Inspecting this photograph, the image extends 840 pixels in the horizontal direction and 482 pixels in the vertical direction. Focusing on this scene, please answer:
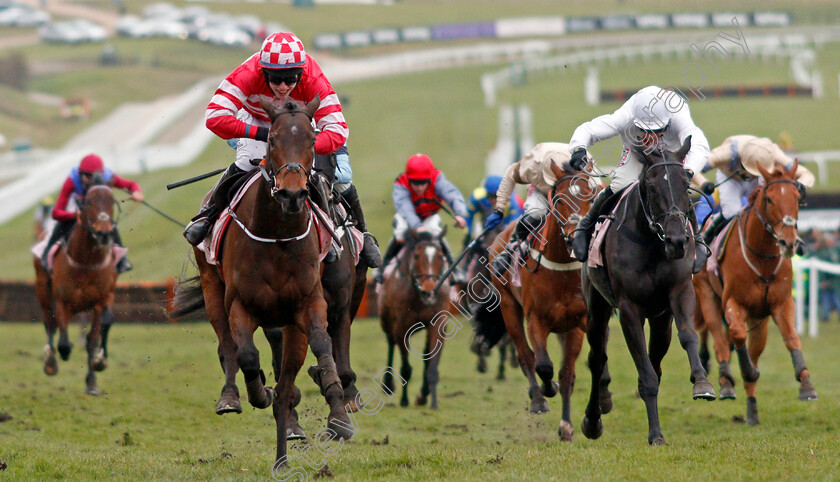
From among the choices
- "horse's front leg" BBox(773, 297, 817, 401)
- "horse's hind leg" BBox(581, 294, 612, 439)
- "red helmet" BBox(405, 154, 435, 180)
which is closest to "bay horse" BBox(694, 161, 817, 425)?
"horse's front leg" BBox(773, 297, 817, 401)

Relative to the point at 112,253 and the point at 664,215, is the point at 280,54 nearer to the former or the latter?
the point at 664,215

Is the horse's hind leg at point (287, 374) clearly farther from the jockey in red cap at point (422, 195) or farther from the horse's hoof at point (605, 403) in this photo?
the jockey in red cap at point (422, 195)

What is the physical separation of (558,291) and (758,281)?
6.85ft

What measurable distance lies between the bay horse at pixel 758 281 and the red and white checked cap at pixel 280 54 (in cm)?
475

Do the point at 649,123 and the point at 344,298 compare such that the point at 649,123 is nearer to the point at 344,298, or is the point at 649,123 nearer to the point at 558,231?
the point at 558,231

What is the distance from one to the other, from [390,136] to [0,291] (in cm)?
1910

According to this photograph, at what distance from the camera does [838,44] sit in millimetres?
52406

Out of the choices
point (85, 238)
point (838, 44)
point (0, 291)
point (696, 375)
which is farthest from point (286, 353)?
point (838, 44)

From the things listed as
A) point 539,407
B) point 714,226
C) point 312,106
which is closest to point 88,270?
point 539,407

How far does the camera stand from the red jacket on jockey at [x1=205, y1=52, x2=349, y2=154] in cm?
703

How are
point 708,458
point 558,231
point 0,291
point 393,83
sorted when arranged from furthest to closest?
point 393,83
point 0,291
point 558,231
point 708,458

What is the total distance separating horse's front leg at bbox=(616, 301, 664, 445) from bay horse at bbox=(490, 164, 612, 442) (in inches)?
54.6

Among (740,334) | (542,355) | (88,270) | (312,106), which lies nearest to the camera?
(312,106)

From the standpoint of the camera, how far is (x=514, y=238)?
10.1m
